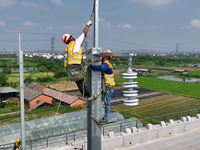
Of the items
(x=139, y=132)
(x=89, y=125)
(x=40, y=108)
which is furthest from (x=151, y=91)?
(x=89, y=125)

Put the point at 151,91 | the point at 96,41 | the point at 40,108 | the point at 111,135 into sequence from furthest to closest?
the point at 151,91 → the point at 40,108 → the point at 111,135 → the point at 96,41

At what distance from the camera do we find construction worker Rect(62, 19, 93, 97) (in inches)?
276

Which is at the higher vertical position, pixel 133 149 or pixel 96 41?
pixel 96 41

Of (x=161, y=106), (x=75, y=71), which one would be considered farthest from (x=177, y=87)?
(x=75, y=71)

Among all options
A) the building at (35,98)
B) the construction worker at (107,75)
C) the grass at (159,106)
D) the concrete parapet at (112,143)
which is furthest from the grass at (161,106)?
the construction worker at (107,75)

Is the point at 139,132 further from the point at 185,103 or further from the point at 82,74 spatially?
the point at 185,103

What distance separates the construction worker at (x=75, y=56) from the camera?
23.0 feet

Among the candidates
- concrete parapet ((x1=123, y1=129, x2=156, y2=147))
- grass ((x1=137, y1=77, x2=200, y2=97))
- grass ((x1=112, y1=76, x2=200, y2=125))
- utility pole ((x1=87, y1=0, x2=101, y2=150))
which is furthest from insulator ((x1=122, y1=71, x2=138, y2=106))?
grass ((x1=137, y1=77, x2=200, y2=97))

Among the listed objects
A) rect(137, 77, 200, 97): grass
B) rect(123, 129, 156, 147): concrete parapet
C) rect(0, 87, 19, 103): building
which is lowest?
rect(137, 77, 200, 97): grass

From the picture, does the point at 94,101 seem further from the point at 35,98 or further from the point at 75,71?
the point at 35,98

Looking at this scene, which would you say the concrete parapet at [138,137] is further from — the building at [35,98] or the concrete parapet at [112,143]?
the building at [35,98]

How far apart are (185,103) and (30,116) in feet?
111

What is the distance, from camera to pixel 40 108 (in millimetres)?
44062

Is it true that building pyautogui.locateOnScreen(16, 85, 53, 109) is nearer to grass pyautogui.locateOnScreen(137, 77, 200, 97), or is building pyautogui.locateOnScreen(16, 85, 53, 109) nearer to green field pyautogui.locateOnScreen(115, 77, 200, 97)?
green field pyautogui.locateOnScreen(115, 77, 200, 97)
